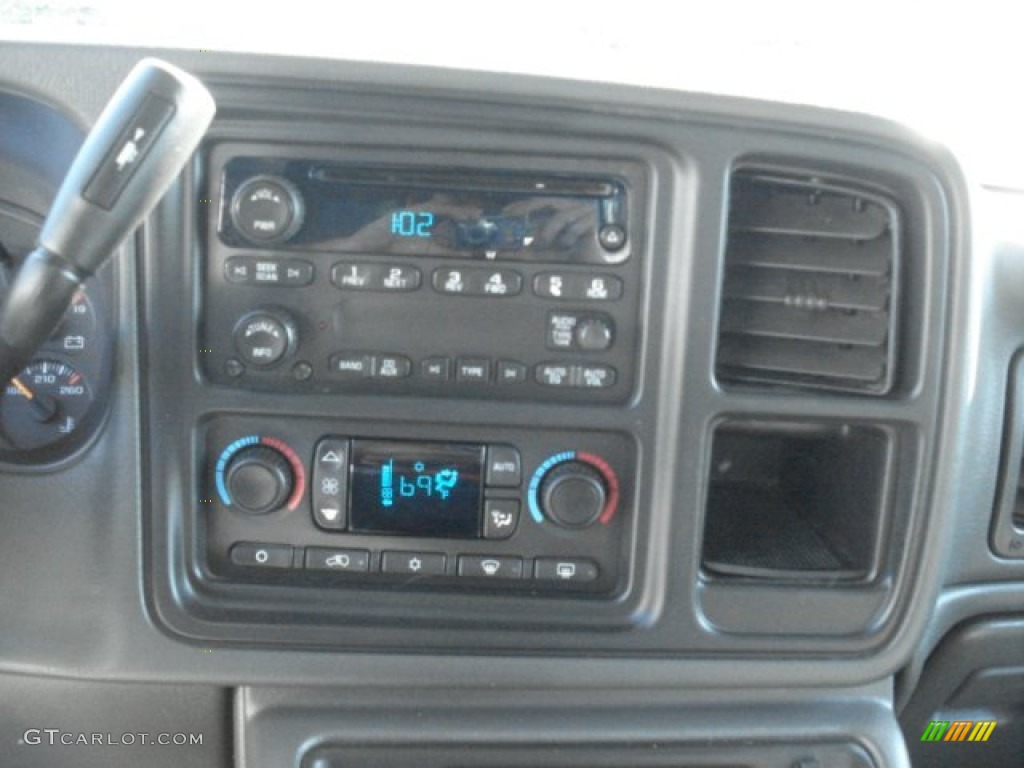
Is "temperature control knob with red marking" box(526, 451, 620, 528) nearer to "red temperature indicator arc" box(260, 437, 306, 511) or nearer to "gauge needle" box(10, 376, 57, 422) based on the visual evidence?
"red temperature indicator arc" box(260, 437, 306, 511)

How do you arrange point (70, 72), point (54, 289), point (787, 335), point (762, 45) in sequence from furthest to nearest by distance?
point (762, 45)
point (787, 335)
point (70, 72)
point (54, 289)

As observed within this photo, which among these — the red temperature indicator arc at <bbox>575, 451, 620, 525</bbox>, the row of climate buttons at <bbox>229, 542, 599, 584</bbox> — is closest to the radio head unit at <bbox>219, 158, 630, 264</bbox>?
the red temperature indicator arc at <bbox>575, 451, 620, 525</bbox>

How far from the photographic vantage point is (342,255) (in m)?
1.03

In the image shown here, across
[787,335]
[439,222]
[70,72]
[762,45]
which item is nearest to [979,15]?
[762,45]

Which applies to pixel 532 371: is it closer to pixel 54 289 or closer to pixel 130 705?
pixel 54 289

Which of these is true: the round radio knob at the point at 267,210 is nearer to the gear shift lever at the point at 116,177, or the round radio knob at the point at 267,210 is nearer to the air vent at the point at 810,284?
the gear shift lever at the point at 116,177

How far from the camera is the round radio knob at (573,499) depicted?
1.06m

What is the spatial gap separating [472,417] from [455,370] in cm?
5

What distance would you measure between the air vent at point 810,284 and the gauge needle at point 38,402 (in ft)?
2.24

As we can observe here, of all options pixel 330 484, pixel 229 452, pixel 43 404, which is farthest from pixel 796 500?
pixel 43 404

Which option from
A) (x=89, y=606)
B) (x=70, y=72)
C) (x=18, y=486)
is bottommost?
(x=89, y=606)

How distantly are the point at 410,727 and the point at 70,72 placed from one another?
0.73 m

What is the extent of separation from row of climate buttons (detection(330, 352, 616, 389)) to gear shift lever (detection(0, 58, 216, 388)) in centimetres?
27

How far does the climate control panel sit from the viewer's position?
41.9 inches
